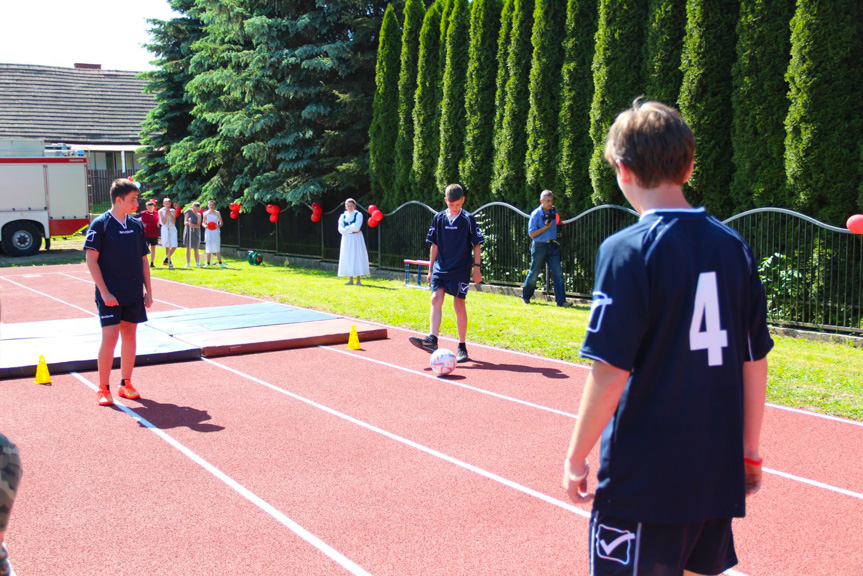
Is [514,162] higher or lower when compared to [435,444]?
higher

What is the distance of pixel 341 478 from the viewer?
229 inches

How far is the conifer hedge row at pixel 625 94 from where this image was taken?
11.6 m

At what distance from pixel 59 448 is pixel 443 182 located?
47.4 feet

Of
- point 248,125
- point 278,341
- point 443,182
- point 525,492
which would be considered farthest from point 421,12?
point 525,492

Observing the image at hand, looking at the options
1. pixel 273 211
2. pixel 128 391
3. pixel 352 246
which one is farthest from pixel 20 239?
pixel 128 391

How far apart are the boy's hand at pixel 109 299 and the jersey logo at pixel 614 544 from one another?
6.34m

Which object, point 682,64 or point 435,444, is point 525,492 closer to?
point 435,444

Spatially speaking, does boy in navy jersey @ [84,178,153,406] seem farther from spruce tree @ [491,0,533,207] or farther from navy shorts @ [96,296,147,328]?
spruce tree @ [491,0,533,207]

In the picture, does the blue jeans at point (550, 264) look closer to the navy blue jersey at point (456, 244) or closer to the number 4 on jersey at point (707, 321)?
the navy blue jersey at point (456, 244)

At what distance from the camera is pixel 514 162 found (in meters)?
17.8

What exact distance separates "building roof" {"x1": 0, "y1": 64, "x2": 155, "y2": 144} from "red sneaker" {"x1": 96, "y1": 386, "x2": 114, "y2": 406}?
37583mm

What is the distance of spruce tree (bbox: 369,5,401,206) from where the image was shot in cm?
2191

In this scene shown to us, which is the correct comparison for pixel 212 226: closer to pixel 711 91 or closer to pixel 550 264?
pixel 550 264

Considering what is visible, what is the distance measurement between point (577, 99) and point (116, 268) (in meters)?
10.8
